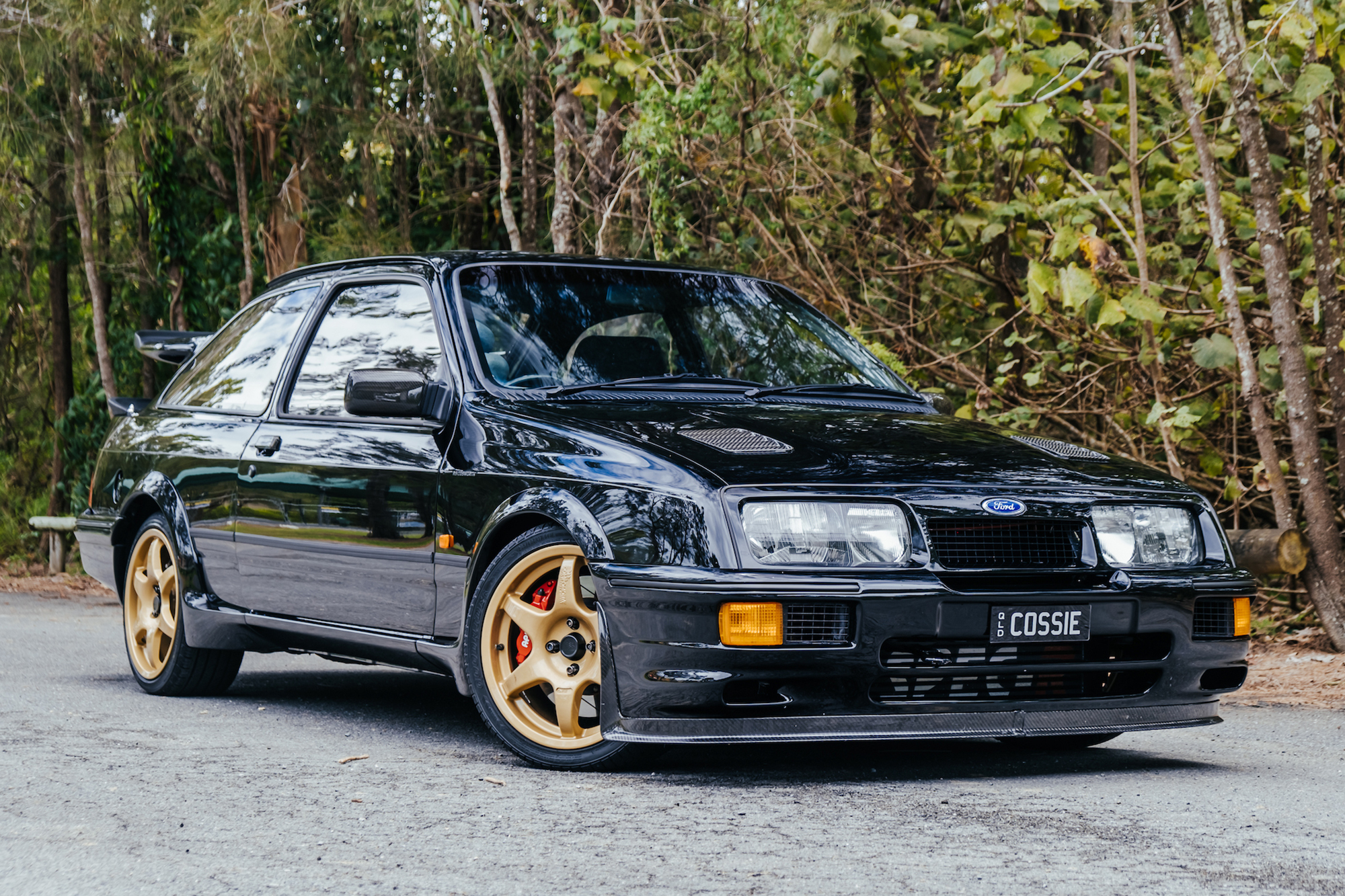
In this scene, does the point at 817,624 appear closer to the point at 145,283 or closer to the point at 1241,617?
the point at 1241,617

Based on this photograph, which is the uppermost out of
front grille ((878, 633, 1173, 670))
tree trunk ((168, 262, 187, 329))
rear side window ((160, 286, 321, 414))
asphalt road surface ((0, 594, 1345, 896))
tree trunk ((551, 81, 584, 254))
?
tree trunk ((551, 81, 584, 254))

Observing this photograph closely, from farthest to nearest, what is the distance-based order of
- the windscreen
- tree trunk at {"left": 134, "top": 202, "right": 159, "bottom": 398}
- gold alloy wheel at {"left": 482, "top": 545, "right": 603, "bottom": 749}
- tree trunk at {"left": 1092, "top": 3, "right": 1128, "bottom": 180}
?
tree trunk at {"left": 134, "top": 202, "right": 159, "bottom": 398}
tree trunk at {"left": 1092, "top": 3, "right": 1128, "bottom": 180}
the windscreen
gold alloy wheel at {"left": 482, "top": 545, "right": 603, "bottom": 749}

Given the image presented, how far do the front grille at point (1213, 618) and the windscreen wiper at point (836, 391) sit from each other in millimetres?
1369

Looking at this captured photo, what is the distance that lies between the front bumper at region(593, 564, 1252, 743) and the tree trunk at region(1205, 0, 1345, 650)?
3.55 meters

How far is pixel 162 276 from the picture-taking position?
14.8 meters

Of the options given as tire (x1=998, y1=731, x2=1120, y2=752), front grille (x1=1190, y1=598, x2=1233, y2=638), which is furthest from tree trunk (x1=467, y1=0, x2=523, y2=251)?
front grille (x1=1190, y1=598, x2=1233, y2=638)

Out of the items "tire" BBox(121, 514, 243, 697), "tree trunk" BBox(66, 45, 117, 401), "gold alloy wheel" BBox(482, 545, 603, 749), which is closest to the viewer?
"gold alloy wheel" BBox(482, 545, 603, 749)

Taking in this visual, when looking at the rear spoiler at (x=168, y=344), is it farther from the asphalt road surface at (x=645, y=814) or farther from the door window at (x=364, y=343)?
the asphalt road surface at (x=645, y=814)

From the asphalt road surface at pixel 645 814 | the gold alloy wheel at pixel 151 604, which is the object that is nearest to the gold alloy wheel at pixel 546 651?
the asphalt road surface at pixel 645 814

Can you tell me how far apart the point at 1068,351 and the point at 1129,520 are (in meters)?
5.06

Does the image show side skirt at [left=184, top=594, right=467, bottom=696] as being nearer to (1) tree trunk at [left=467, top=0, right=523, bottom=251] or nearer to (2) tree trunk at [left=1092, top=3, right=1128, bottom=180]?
(2) tree trunk at [left=1092, top=3, right=1128, bottom=180]

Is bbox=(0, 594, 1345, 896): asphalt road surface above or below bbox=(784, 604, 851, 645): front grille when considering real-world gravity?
below

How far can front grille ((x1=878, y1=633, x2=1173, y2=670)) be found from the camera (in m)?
4.41

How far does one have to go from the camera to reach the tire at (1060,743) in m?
5.38
